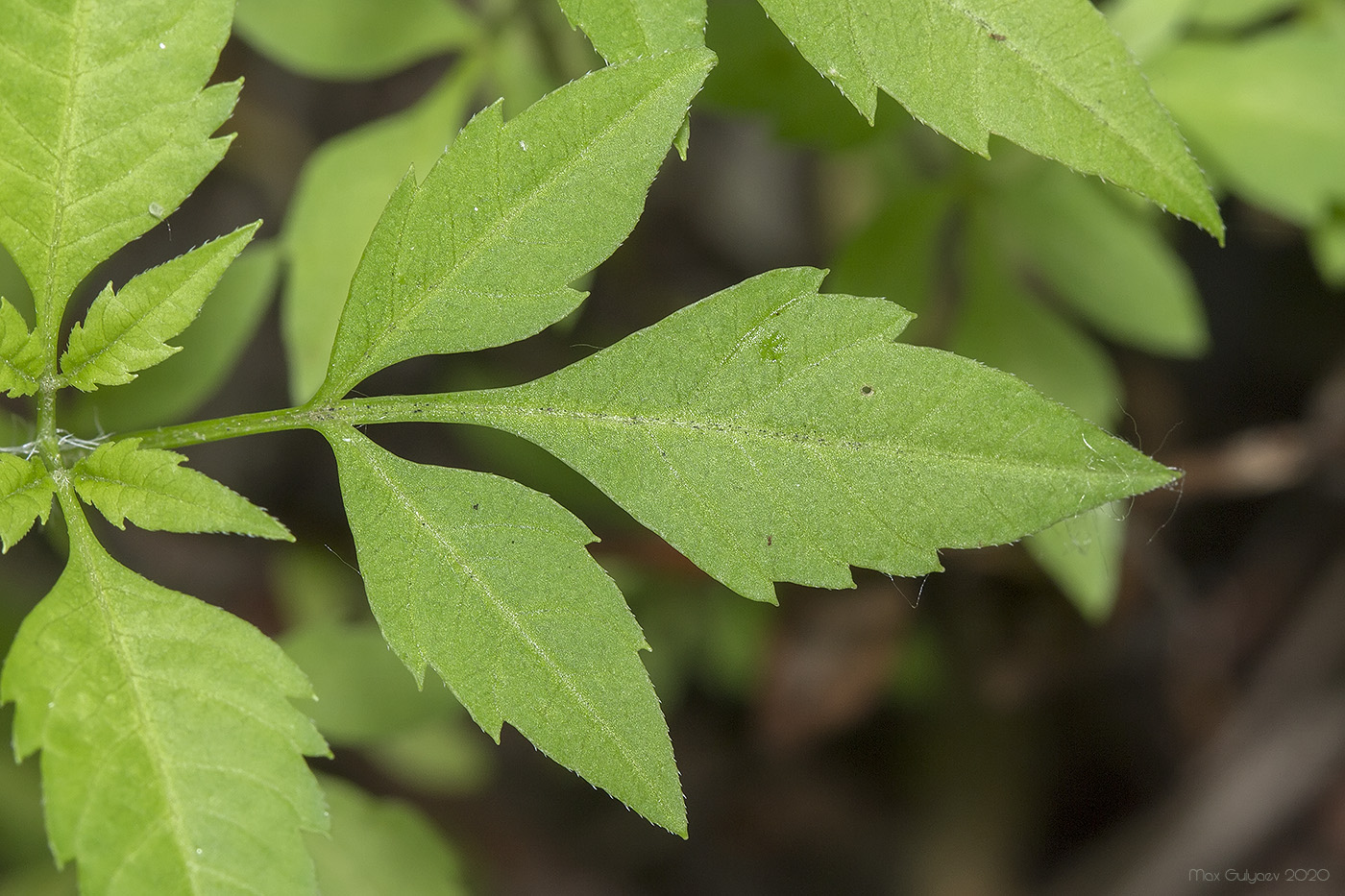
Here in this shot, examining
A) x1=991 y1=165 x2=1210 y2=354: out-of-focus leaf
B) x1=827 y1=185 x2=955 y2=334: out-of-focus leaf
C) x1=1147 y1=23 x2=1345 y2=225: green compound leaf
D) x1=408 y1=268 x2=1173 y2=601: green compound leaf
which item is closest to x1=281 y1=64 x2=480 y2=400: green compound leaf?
x1=408 y1=268 x2=1173 y2=601: green compound leaf

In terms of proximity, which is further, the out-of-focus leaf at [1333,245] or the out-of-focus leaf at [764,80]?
the out-of-focus leaf at [1333,245]

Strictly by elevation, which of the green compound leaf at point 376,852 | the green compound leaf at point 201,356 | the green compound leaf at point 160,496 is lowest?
the green compound leaf at point 376,852

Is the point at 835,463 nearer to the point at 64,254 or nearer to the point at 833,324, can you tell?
the point at 833,324

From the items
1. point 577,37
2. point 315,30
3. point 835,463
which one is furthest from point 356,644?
point 577,37

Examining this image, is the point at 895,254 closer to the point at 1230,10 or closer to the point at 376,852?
the point at 1230,10

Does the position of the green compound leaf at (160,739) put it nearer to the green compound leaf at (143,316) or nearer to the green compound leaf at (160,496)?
the green compound leaf at (160,496)

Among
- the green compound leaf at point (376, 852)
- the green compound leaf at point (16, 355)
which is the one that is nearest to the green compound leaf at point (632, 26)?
the green compound leaf at point (16, 355)

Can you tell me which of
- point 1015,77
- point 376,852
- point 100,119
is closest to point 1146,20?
point 1015,77
